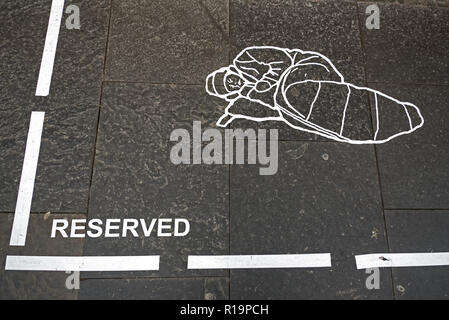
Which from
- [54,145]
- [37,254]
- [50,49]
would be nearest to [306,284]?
[37,254]

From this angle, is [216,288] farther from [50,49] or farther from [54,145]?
[50,49]

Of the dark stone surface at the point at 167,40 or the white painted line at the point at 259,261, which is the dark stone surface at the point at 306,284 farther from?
the dark stone surface at the point at 167,40

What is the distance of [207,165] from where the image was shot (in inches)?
99.0

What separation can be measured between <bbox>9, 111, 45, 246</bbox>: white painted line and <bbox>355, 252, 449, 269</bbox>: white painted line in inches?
83.3

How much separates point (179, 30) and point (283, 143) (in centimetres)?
121

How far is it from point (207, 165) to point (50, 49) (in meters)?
1.50

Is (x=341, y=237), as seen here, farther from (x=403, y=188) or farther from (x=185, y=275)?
(x=185, y=275)

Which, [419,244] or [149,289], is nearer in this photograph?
[149,289]

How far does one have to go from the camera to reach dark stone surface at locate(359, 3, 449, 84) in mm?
2863

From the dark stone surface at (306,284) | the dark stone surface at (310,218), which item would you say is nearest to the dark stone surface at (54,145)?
the dark stone surface at (310,218)

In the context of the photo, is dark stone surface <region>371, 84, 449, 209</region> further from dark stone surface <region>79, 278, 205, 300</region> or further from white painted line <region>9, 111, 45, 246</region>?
white painted line <region>9, 111, 45, 246</region>

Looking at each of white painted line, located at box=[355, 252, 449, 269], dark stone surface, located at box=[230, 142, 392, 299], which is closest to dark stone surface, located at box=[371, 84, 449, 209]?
dark stone surface, located at box=[230, 142, 392, 299]

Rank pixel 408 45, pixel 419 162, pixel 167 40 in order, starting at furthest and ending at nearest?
pixel 408 45
pixel 167 40
pixel 419 162

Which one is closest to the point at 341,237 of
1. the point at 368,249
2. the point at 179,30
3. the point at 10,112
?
the point at 368,249
